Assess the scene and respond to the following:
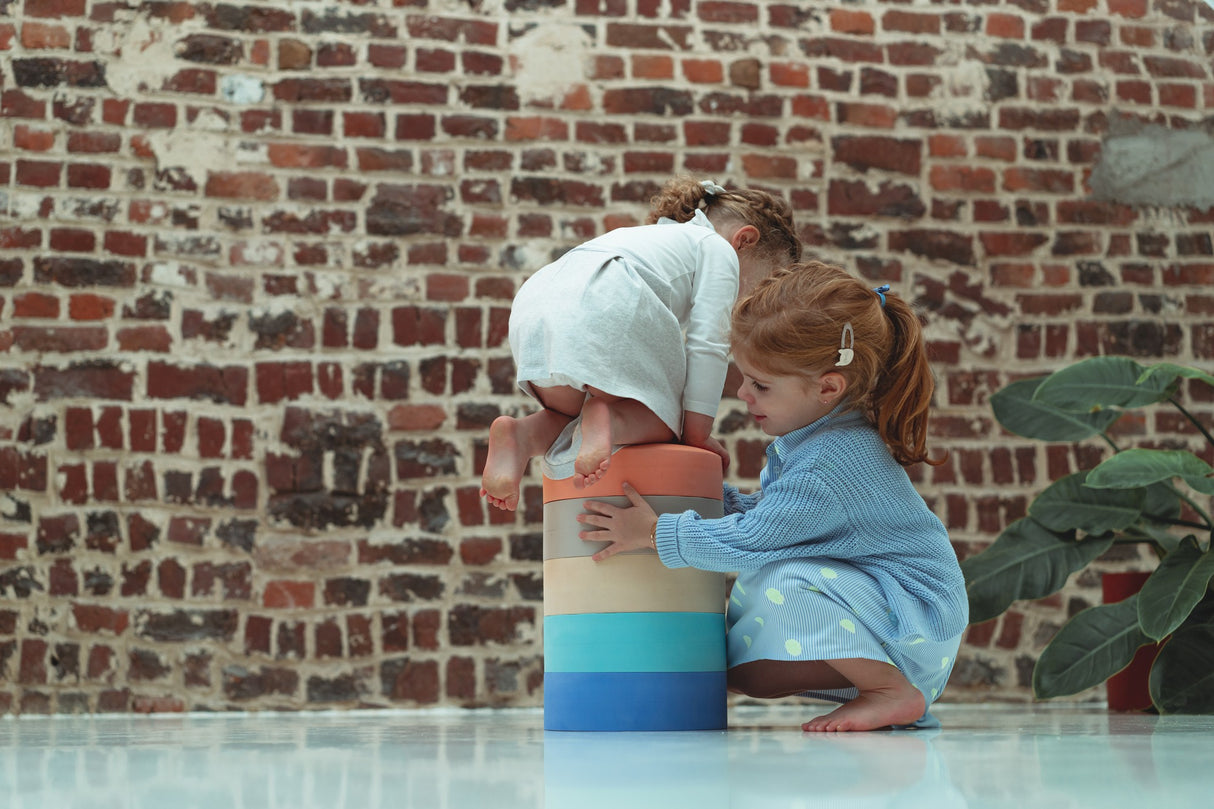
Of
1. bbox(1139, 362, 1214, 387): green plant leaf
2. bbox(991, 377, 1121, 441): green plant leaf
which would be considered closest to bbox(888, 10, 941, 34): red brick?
bbox(991, 377, 1121, 441): green plant leaf

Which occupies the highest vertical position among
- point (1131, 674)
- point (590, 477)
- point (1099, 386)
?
point (1099, 386)

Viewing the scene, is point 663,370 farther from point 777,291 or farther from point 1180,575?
point 1180,575

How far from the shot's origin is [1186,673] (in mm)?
2783

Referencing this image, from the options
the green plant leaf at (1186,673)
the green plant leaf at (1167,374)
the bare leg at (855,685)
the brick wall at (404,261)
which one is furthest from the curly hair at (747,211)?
the brick wall at (404,261)

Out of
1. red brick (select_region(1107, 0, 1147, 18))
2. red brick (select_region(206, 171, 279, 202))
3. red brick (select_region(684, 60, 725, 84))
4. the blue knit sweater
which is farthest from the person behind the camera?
red brick (select_region(1107, 0, 1147, 18))

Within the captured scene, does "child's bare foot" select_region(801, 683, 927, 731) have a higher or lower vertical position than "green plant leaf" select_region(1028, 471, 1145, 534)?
lower

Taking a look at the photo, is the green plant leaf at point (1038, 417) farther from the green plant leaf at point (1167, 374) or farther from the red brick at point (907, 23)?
the red brick at point (907, 23)

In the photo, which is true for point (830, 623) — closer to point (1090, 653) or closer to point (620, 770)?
point (620, 770)

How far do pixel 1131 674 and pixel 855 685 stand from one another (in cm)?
148

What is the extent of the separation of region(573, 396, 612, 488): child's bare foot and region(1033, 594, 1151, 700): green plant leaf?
1.50 metres

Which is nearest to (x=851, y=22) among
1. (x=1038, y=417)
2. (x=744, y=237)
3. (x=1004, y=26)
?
(x=1004, y=26)

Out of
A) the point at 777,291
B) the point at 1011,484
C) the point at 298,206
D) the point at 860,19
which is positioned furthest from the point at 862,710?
the point at 860,19

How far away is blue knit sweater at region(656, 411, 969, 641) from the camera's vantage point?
1932mm

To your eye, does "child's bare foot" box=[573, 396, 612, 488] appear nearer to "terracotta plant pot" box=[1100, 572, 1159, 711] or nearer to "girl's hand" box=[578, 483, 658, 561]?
"girl's hand" box=[578, 483, 658, 561]
